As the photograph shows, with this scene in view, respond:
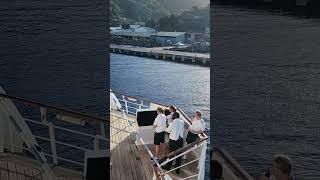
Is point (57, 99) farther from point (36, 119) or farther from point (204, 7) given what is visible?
point (204, 7)

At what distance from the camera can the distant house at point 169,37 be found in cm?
310

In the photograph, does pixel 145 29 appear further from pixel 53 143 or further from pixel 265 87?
pixel 53 143

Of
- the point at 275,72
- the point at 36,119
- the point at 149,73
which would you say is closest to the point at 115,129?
the point at 149,73

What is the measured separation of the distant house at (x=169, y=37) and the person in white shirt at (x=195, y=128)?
556 mm

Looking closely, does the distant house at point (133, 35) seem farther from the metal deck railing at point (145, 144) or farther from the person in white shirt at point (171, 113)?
the person in white shirt at point (171, 113)

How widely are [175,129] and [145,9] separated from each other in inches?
36.1

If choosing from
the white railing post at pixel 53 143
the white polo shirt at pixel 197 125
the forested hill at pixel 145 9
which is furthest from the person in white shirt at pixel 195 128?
the white railing post at pixel 53 143

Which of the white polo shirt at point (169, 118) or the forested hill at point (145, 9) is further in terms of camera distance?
the white polo shirt at point (169, 118)

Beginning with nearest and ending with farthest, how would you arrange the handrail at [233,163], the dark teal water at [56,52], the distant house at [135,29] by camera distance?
the handrail at [233,163] < the dark teal water at [56,52] < the distant house at [135,29]

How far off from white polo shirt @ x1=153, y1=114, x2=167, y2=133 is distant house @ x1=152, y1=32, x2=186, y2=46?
541 mm

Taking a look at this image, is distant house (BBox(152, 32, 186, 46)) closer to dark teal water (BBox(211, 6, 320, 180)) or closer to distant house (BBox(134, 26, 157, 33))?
distant house (BBox(134, 26, 157, 33))

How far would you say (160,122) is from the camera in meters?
3.09

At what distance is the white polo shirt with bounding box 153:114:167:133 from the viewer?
10.1ft

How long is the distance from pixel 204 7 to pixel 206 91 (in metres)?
0.63
